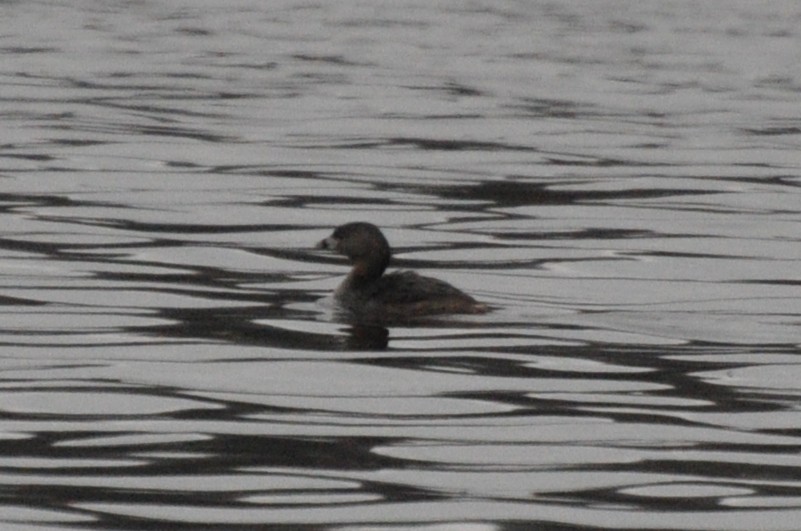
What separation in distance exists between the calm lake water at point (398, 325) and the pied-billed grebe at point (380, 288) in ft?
0.39

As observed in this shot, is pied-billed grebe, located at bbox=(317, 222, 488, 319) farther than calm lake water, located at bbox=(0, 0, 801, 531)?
Yes

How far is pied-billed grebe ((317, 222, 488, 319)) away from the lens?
12844 millimetres

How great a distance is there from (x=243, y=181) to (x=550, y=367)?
29.5 feet

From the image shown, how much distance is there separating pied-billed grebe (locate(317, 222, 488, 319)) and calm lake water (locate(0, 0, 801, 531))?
12cm

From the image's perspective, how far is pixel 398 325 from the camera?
42.0 ft

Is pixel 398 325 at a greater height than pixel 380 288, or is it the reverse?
pixel 380 288

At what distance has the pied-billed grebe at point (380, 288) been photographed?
12844mm

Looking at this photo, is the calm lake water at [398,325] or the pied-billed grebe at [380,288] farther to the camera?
the pied-billed grebe at [380,288]

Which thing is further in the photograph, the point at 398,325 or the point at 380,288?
the point at 380,288

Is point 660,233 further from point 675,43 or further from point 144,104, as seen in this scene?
point 675,43

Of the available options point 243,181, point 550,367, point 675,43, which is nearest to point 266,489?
point 550,367

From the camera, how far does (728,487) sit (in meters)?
8.61

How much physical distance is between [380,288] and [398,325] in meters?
0.48

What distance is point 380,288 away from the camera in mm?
13227
